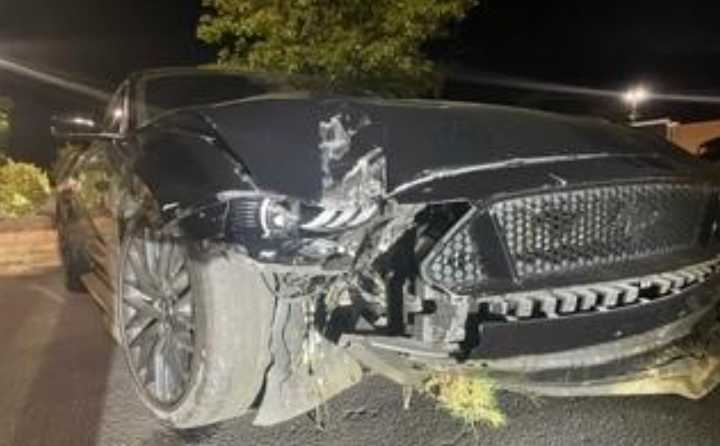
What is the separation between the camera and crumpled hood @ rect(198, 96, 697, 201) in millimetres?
Result: 2885

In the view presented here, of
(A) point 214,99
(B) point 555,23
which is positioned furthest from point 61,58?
(A) point 214,99

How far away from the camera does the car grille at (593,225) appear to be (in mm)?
2977

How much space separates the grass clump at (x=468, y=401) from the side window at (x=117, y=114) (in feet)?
6.46

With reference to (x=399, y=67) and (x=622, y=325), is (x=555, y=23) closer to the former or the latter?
(x=399, y=67)

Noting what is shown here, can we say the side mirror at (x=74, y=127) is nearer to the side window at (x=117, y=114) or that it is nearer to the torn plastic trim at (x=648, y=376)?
the side window at (x=117, y=114)

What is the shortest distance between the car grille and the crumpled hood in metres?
0.07

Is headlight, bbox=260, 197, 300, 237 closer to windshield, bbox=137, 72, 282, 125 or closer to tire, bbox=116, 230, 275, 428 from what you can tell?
tire, bbox=116, 230, 275, 428

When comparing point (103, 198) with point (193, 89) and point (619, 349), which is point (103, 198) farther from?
point (619, 349)

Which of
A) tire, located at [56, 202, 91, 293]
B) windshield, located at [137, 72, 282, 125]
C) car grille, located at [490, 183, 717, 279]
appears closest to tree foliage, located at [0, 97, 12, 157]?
tire, located at [56, 202, 91, 293]

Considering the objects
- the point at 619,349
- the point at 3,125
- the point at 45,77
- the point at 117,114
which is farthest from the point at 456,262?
the point at 45,77

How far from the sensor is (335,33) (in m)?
8.16

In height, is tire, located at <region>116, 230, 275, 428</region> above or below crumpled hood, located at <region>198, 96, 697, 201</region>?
below

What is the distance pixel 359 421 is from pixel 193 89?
2263mm

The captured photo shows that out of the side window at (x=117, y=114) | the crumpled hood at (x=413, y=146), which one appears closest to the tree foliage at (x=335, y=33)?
the side window at (x=117, y=114)
